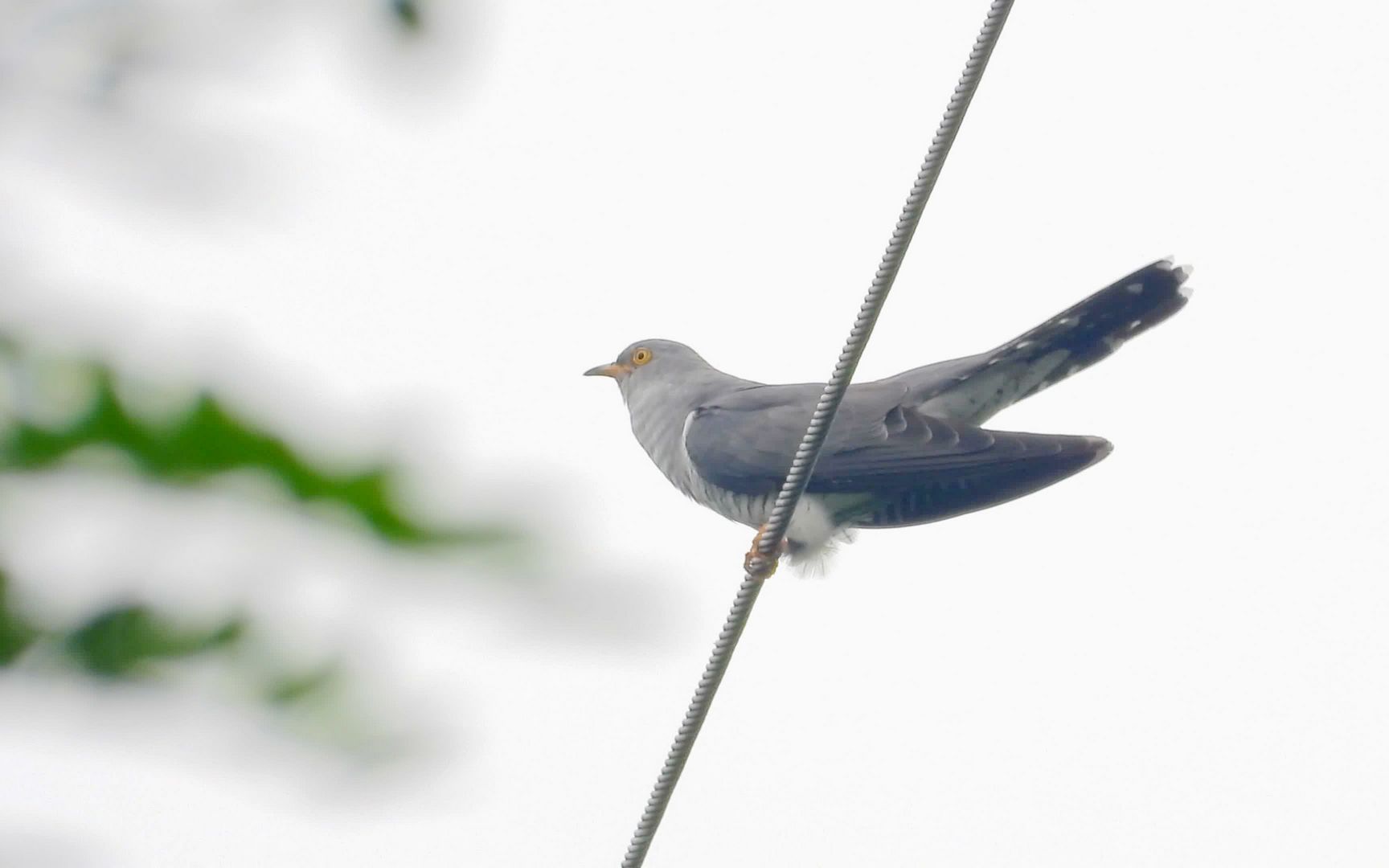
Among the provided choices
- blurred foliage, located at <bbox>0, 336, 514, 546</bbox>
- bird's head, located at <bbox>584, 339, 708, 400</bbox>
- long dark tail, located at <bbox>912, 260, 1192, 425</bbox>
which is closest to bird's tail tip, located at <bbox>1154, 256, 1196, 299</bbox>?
long dark tail, located at <bbox>912, 260, 1192, 425</bbox>

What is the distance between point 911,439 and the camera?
15.5 ft

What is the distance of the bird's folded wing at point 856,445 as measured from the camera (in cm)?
449

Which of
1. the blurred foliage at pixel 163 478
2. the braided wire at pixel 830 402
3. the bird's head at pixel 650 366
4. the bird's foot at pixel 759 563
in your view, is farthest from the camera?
the bird's head at pixel 650 366

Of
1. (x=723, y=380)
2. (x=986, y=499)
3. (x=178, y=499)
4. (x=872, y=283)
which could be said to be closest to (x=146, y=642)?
(x=178, y=499)

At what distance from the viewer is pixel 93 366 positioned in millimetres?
599

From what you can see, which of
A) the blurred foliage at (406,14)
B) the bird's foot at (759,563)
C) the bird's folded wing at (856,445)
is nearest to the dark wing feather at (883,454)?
the bird's folded wing at (856,445)

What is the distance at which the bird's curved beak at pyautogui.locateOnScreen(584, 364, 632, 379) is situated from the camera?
625 cm

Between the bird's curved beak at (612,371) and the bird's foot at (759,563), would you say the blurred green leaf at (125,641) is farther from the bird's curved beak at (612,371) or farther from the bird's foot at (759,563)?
the bird's curved beak at (612,371)

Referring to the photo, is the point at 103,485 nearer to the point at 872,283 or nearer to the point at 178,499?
the point at 178,499

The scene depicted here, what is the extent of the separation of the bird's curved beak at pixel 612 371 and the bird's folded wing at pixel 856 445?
2.79ft

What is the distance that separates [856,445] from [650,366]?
1.51 m

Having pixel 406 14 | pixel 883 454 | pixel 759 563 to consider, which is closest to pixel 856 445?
pixel 883 454

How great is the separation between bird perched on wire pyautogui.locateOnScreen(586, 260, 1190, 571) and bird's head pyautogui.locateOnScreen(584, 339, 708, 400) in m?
0.41

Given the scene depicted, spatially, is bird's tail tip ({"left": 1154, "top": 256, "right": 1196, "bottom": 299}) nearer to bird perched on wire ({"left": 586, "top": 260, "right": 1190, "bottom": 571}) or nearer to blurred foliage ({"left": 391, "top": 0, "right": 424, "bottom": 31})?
bird perched on wire ({"left": 586, "top": 260, "right": 1190, "bottom": 571})
